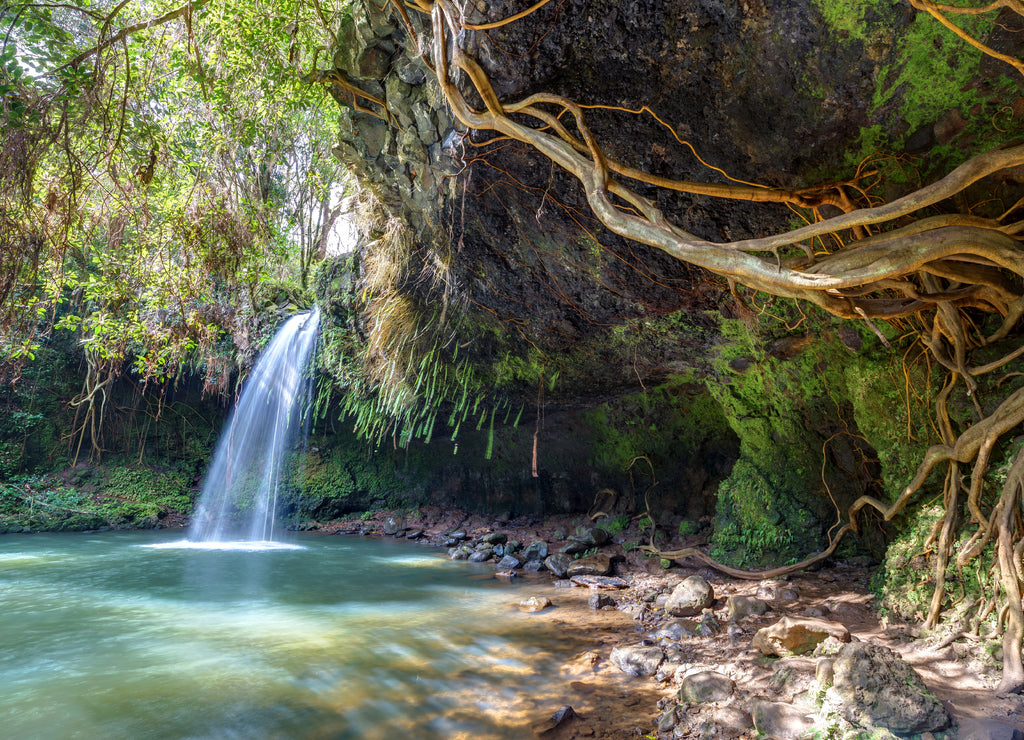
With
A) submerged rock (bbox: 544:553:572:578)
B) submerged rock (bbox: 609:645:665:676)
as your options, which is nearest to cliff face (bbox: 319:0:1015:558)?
submerged rock (bbox: 544:553:572:578)

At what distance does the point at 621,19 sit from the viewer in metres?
3.08

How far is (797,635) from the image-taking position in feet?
11.1

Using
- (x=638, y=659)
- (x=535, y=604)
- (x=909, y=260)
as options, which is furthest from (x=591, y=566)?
(x=909, y=260)

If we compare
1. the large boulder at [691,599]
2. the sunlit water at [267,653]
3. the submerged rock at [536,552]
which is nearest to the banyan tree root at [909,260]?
the large boulder at [691,599]

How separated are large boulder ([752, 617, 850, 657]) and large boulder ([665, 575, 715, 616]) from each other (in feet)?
3.81

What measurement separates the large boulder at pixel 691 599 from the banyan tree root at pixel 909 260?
66.0 inches

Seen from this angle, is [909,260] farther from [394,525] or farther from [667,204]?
[394,525]

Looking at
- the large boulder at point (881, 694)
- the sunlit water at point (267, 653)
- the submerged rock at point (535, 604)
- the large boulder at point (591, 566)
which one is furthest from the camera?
the large boulder at point (591, 566)

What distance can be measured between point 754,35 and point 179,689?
193 inches

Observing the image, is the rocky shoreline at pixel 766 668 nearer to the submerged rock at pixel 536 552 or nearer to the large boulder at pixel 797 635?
the large boulder at pixel 797 635

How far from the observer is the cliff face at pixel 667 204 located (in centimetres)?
294

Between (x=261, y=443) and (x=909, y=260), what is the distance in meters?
11.9

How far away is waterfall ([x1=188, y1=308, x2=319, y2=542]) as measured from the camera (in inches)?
443

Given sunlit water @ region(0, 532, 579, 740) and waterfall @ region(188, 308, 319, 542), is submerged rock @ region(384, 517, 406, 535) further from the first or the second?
sunlit water @ region(0, 532, 579, 740)
